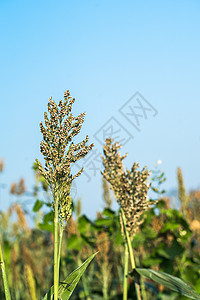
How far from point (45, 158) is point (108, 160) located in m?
0.99

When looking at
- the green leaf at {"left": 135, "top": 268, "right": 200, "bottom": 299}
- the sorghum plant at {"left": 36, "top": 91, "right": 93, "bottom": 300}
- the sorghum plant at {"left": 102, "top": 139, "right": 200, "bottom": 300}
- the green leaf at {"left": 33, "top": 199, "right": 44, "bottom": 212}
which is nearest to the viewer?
the sorghum plant at {"left": 36, "top": 91, "right": 93, "bottom": 300}

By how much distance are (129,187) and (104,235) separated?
2.21 metres

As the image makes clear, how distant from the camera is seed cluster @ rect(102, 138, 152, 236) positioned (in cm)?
226

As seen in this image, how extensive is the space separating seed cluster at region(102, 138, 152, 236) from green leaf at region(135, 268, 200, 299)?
33 centimetres

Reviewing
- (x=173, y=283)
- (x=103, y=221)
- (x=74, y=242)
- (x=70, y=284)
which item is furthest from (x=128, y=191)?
(x=74, y=242)

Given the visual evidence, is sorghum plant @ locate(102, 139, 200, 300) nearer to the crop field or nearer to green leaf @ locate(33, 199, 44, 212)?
the crop field

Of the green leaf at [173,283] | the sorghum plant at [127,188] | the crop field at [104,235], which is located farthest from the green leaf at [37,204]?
the green leaf at [173,283]

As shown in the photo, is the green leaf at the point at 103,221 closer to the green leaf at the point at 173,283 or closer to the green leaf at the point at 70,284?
the green leaf at the point at 173,283

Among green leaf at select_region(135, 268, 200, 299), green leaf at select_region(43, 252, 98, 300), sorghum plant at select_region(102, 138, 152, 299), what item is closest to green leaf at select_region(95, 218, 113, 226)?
sorghum plant at select_region(102, 138, 152, 299)

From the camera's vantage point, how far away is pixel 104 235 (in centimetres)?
432

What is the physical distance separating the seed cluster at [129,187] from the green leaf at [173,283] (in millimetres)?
330

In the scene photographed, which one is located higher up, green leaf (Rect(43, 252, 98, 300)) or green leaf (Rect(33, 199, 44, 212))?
green leaf (Rect(33, 199, 44, 212))

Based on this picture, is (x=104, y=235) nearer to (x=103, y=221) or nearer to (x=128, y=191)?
(x=103, y=221)

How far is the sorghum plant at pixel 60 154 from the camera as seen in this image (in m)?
1.40
